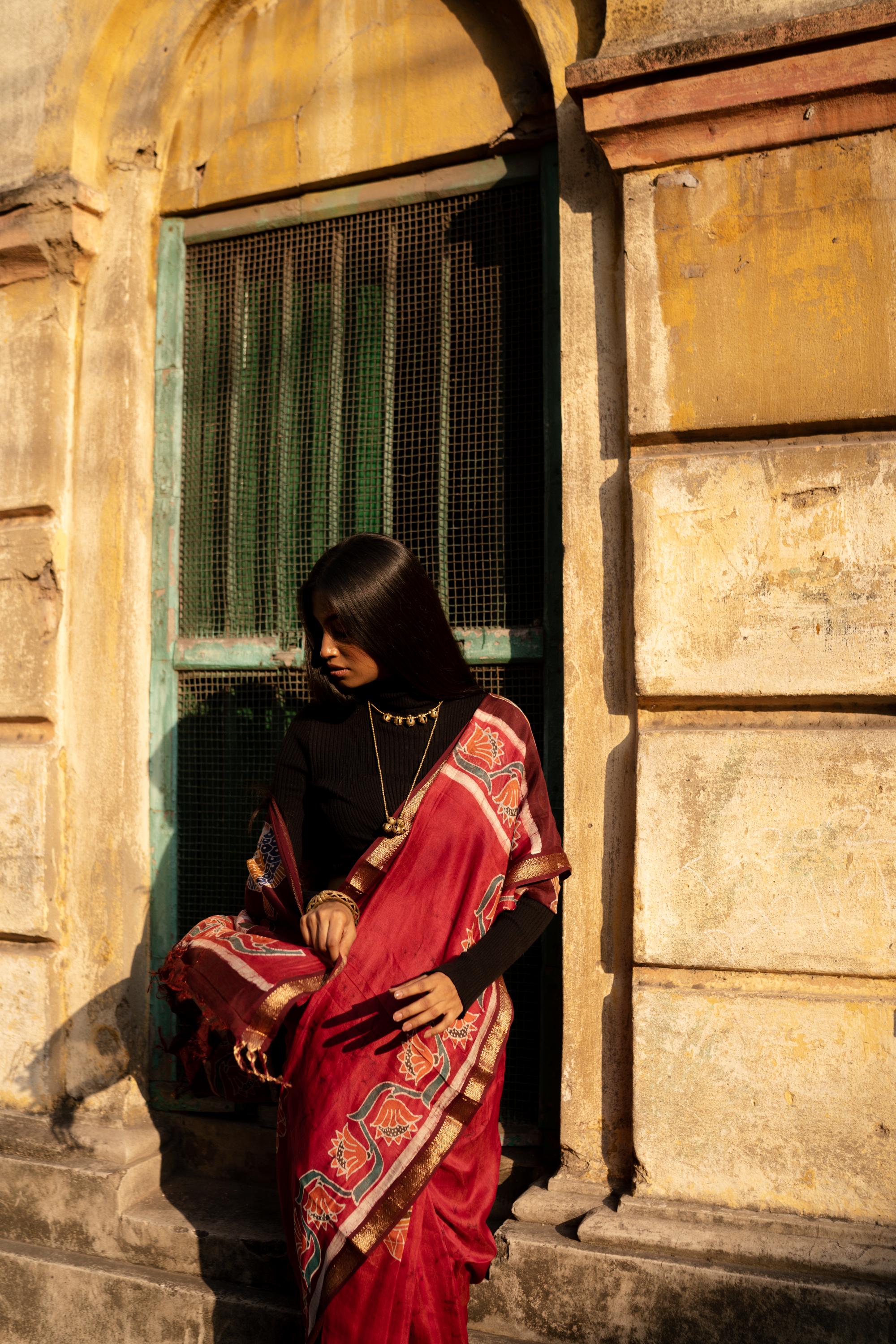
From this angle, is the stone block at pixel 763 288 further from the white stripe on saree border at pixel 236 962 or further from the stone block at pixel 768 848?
the white stripe on saree border at pixel 236 962

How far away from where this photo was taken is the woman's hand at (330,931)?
2.10 metres

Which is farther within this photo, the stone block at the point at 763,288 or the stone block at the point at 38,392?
the stone block at the point at 38,392

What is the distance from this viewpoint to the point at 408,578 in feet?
7.52

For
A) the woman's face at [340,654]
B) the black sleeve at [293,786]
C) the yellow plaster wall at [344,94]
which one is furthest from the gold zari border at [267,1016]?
the yellow plaster wall at [344,94]

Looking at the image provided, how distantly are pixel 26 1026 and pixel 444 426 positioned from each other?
88.4 inches

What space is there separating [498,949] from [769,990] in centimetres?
70

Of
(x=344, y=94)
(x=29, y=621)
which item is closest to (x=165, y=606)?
(x=29, y=621)

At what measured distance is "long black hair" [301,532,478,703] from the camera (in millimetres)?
2240

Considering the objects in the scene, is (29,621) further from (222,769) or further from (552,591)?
(552,591)

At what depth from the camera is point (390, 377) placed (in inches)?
121

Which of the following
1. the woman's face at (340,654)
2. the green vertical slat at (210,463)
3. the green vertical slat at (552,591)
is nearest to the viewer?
the woman's face at (340,654)

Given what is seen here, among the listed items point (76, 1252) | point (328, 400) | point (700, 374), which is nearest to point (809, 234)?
point (700, 374)

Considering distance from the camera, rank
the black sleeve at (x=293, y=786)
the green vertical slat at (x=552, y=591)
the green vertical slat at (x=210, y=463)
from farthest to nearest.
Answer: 1. the green vertical slat at (x=210, y=463)
2. the green vertical slat at (x=552, y=591)
3. the black sleeve at (x=293, y=786)

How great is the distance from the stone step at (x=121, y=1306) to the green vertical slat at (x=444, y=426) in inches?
75.3
